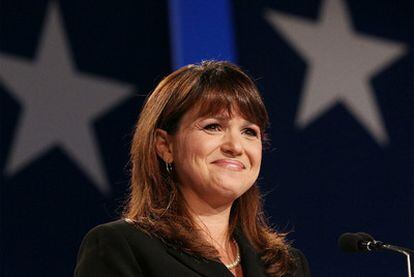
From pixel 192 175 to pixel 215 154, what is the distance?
0.08m

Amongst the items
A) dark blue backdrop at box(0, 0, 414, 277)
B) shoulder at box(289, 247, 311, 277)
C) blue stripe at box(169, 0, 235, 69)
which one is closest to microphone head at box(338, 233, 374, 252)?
shoulder at box(289, 247, 311, 277)

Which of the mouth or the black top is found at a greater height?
A: the mouth

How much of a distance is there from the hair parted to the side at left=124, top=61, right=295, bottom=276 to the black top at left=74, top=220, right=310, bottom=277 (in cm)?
3

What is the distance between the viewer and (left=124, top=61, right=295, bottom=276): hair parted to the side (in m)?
2.02

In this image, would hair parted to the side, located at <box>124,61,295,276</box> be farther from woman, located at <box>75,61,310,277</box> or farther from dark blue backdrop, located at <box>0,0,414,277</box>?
dark blue backdrop, located at <box>0,0,414,277</box>

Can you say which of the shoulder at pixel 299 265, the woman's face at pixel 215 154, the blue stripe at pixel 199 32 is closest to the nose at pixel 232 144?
the woman's face at pixel 215 154

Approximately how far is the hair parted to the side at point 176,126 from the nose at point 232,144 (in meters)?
0.06

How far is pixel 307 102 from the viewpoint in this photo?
13.6ft

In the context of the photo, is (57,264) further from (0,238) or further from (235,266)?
(235,266)

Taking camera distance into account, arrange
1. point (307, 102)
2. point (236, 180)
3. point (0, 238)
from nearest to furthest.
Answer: point (236, 180), point (0, 238), point (307, 102)

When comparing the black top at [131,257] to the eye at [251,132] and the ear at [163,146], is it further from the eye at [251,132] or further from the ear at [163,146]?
the eye at [251,132]

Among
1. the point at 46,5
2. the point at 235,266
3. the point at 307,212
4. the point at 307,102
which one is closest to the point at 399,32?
the point at 307,102

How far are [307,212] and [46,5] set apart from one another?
159 centimetres

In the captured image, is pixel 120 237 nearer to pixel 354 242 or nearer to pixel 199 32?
pixel 354 242
